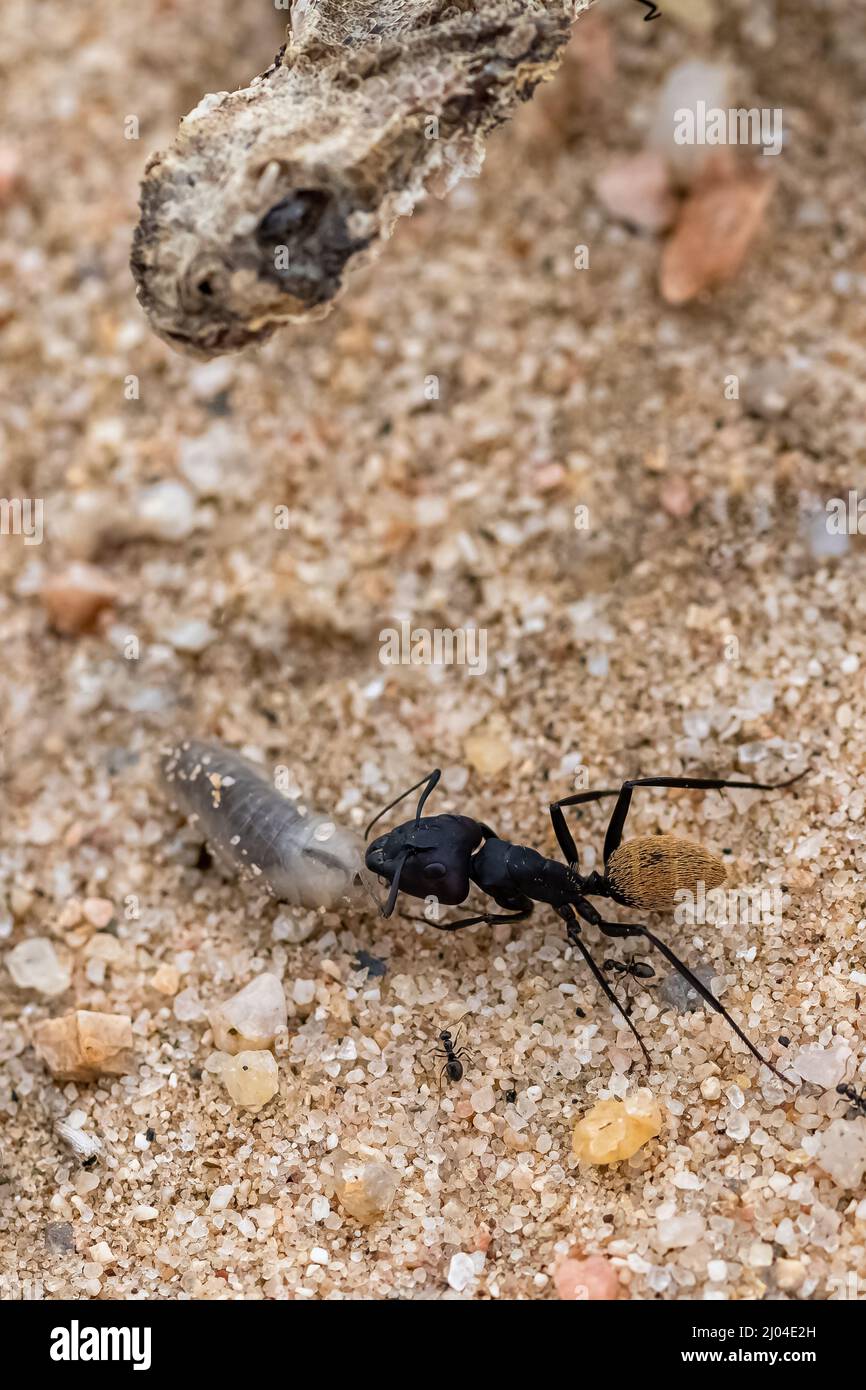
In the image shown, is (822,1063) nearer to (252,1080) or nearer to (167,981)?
(252,1080)

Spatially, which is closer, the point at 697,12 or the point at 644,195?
the point at 644,195

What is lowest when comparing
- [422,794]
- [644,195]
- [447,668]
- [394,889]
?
[394,889]

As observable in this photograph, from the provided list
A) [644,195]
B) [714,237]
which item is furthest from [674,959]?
[644,195]

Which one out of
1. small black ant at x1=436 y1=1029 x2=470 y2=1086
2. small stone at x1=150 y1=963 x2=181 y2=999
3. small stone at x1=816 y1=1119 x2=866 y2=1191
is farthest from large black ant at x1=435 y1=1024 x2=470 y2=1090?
small stone at x1=816 y1=1119 x2=866 y2=1191

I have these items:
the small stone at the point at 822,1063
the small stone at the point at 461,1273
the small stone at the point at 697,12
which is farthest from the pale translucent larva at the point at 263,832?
the small stone at the point at 697,12

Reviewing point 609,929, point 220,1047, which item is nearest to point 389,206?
point 609,929

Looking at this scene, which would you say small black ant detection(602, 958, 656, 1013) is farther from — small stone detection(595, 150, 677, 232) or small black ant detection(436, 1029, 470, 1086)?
small stone detection(595, 150, 677, 232)

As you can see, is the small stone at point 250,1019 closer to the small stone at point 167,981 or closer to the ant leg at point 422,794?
the small stone at point 167,981
